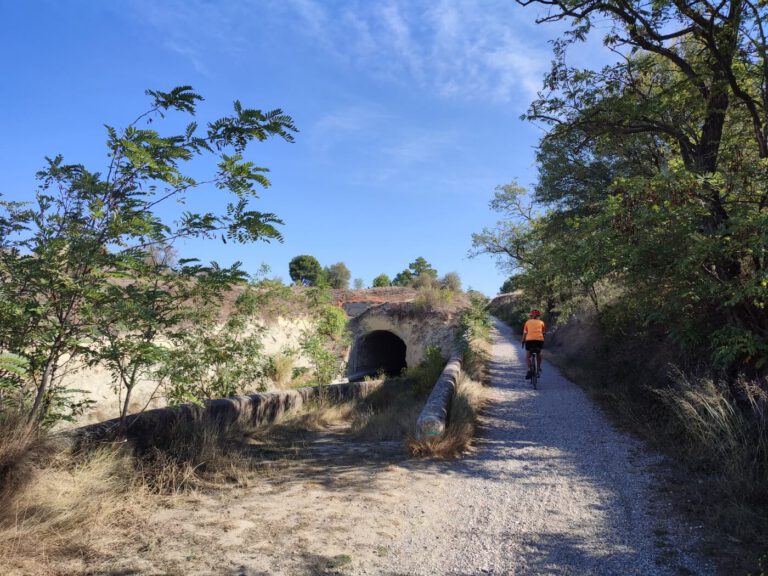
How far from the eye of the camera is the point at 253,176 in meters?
4.47

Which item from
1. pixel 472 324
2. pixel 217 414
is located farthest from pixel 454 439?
pixel 472 324

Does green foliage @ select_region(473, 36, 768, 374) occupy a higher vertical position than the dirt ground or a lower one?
higher

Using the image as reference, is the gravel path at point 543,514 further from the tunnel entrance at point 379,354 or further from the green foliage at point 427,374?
the tunnel entrance at point 379,354

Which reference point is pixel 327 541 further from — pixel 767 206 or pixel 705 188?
pixel 767 206

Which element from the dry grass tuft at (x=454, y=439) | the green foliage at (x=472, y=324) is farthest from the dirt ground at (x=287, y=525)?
the green foliage at (x=472, y=324)

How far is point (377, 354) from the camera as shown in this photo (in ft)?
99.4

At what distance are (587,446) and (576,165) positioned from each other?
10.1 meters

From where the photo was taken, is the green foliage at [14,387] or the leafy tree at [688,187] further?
the leafy tree at [688,187]

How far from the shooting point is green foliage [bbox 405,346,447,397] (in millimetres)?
15289

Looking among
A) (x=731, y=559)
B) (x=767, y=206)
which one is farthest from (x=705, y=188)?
(x=731, y=559)

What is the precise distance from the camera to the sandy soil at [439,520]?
11.5 feet

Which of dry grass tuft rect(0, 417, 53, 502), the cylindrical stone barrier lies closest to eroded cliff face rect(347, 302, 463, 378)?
the cylindrical stone barrier

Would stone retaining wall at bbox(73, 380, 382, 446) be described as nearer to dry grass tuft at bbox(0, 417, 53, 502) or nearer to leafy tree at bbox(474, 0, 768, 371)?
dry grass tuft at bbox(0, 417, 53, 502)

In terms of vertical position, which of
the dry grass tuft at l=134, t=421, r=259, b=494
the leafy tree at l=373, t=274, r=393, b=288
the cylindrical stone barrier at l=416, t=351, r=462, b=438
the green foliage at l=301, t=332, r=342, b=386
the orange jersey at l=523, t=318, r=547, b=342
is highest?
the leafy tree at l=373, t=274, r=393, b=288
